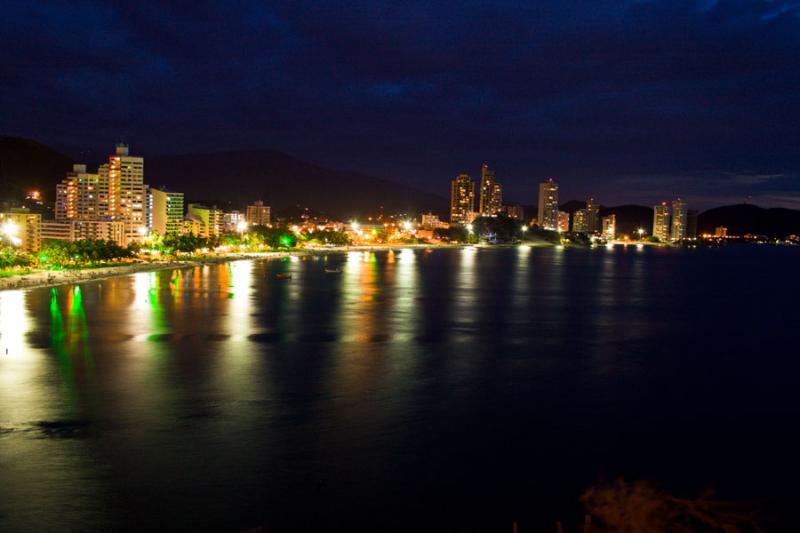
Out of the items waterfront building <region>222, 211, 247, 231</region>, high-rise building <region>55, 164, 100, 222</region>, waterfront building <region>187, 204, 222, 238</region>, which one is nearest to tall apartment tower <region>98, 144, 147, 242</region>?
high-rise building <region>55, 164, 100, 222</region>

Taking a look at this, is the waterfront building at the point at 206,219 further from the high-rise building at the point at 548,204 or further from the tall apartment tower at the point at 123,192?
the high-rise building at the point at 548,204

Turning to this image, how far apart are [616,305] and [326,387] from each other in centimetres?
1965

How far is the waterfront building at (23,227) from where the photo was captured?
153 ft

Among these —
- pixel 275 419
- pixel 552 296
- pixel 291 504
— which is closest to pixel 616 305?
pixel 552 296

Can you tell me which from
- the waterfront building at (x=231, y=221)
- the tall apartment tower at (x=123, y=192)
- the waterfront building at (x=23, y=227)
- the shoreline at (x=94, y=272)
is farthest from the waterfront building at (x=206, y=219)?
the waterfront building at (x=23, y=227)

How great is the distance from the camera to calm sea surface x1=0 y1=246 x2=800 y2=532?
8.11m

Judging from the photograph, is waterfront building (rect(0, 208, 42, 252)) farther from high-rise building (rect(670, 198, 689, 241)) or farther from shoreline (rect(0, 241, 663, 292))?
high-rise building (rect(670, 198, 689, 241))

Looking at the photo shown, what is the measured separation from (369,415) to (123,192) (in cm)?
5696

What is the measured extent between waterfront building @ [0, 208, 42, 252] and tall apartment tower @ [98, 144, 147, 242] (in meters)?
7.24

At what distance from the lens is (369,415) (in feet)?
37.6

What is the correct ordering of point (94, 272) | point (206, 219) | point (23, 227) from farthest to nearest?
point (206, 219) → point (23, 227) → point (94, 272)

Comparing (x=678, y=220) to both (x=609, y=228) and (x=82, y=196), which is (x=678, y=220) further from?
Result: (x=82, y=196)

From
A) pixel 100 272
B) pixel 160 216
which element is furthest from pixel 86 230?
pixel 100 272

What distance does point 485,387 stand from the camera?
13.9m
